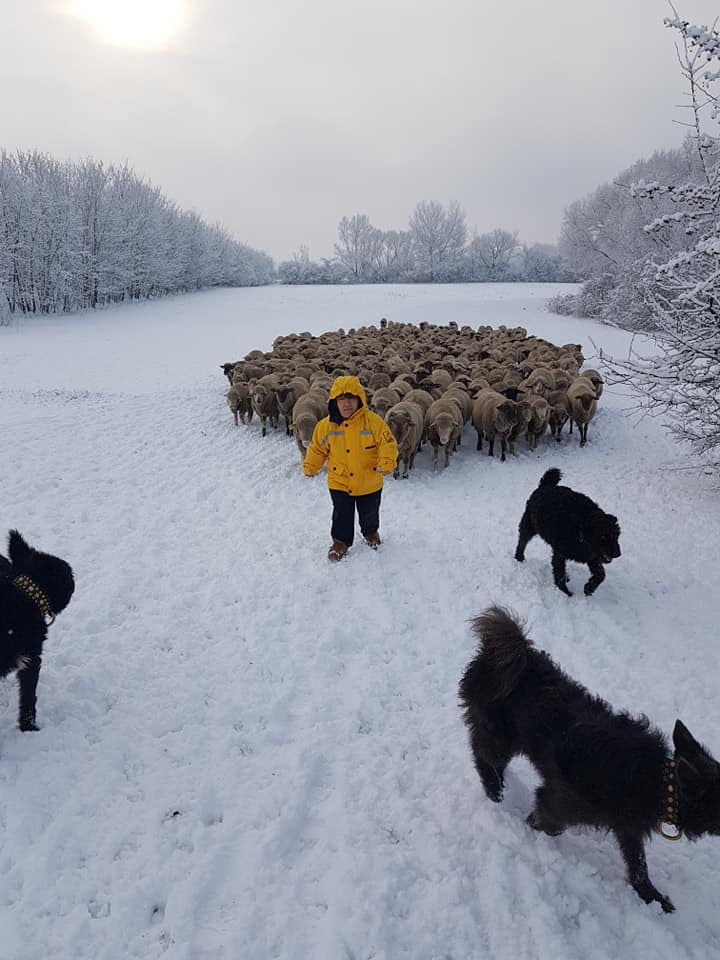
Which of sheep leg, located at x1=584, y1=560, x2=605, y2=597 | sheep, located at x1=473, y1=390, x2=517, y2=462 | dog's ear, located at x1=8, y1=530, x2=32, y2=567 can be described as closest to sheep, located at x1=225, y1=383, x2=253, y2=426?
sheep, located at x1=473, y1=390, x2=517, y2=462

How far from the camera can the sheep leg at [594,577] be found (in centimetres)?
554

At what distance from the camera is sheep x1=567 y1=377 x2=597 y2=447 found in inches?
425

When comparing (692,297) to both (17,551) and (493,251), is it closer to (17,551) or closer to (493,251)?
(17,551)

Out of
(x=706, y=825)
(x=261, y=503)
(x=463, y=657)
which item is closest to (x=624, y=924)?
(x=706, y=825)

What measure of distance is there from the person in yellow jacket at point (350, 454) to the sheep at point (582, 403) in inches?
247

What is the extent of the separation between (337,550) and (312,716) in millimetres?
2633

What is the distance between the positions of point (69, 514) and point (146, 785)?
5211 mm

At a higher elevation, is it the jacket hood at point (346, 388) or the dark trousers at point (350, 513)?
the jacket hood at point (346, 388)

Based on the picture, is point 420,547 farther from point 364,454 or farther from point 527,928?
point 527,928

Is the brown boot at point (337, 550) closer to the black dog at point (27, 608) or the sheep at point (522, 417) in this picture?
the black dog at point (27, 608)

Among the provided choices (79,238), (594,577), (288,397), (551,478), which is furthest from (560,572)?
(79,238)

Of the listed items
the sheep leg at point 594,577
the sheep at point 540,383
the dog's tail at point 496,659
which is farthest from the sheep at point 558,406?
the dog's tail at point 496,659

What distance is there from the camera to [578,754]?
2.68 meters

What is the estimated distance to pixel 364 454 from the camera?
619cm
